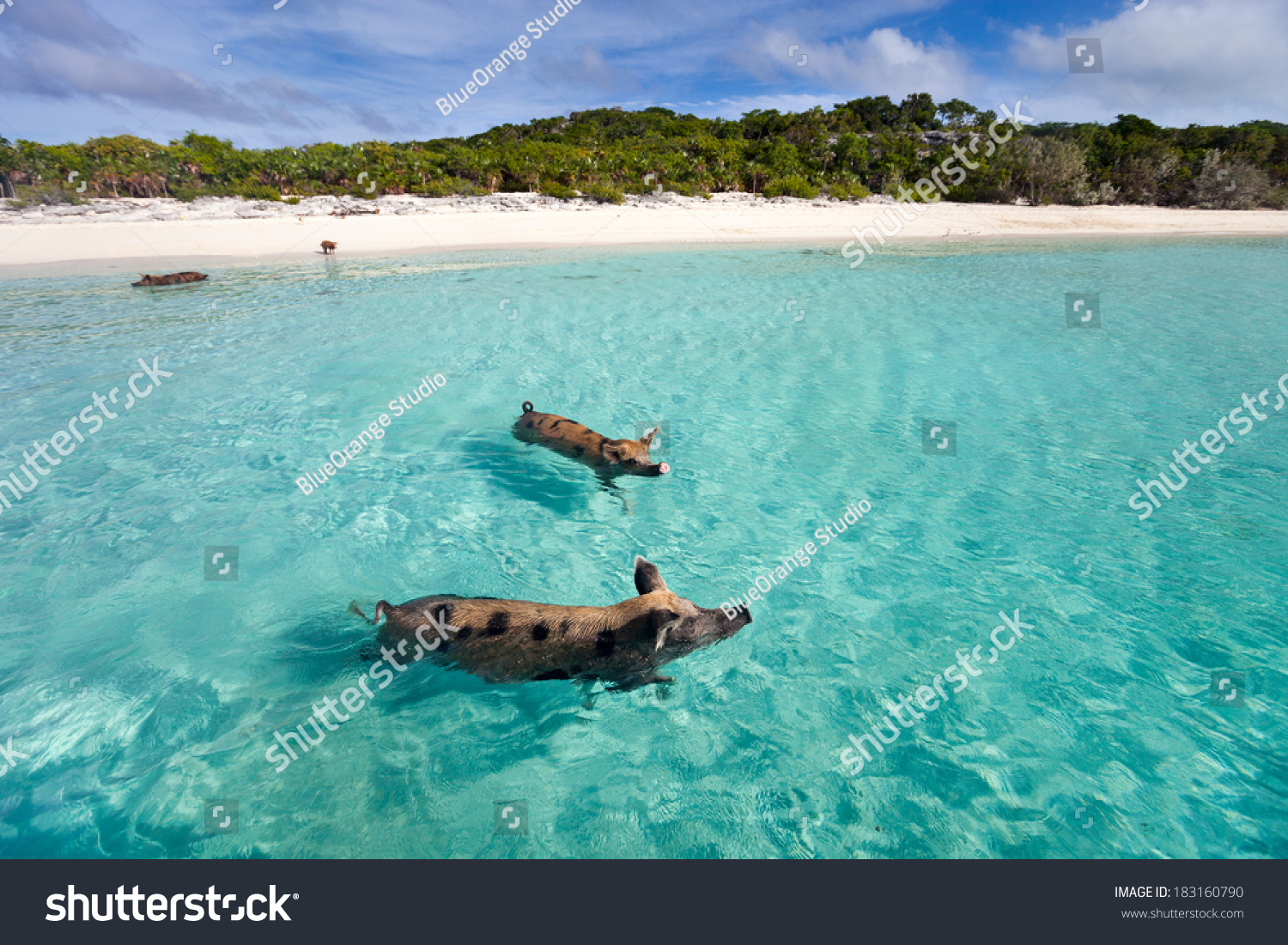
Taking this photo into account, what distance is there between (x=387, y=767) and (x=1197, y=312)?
21922 mm

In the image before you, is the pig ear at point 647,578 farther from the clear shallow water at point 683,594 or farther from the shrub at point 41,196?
the shrub at point 41,196

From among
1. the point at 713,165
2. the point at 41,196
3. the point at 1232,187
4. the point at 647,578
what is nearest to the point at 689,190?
the point at 713,165

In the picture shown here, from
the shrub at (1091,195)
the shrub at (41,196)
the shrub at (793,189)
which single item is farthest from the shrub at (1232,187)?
the shrub at (41,196)

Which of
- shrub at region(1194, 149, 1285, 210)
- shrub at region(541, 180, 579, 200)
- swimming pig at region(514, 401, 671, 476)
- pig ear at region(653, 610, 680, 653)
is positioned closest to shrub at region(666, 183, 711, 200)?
shrub at region(541, 180, 579, 200)

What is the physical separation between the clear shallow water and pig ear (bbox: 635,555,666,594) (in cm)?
81

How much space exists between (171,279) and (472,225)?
14981 millimetres

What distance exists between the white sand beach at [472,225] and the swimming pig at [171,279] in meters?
5.56

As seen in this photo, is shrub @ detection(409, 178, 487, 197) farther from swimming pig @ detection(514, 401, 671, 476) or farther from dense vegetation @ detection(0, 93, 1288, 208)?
swimming pig @ detection(514, 401, 671, 476)

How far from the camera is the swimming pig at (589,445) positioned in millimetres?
7309

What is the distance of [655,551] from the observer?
21.2ft

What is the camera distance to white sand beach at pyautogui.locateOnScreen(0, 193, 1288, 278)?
27.6 meters
